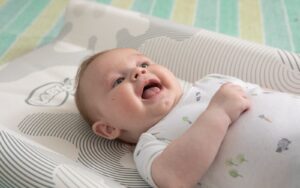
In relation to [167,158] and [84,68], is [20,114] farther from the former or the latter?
[167,158]

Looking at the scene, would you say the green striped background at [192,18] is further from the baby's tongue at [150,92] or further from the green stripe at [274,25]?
the baby's tongue at [150,92]

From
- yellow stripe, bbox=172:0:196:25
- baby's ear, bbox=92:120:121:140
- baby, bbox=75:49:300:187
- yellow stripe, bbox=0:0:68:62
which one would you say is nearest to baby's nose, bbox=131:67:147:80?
baby, bbox=75:49:300:187

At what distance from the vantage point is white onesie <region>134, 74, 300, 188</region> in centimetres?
75

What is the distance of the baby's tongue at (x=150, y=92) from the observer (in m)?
0.90

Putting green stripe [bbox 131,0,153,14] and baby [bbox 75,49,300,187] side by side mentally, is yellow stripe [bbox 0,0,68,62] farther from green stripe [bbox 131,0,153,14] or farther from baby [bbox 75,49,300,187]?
baby [bbox 75,49,300,187]

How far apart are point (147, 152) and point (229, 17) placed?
0.93m

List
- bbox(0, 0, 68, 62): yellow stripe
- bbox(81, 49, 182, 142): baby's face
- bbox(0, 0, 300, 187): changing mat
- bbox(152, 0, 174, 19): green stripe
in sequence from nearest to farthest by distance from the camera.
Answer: bbox(0, 0, 300, 187): changing mat, bbox(81, 49, 182, 142): baby's face, bbox(0, 0, 68, 62): yellow stripe, bbox(152, 0, 174, 19): green stripe

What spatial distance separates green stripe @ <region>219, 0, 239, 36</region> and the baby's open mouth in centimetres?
69

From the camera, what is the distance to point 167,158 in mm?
784

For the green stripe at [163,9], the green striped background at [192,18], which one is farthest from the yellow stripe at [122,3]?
the green stripe at [163,9]

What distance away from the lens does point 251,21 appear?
1608 millimetres

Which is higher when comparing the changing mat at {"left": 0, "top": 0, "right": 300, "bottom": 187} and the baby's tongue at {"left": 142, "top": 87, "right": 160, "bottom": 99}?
the baby's tongue at {"left": 142, "top": 87, "right": 160, "bottom": 99}

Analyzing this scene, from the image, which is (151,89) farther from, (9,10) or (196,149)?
(9,10)

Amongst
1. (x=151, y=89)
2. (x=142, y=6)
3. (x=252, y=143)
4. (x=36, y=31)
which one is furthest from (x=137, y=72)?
(x=142, y=6)
